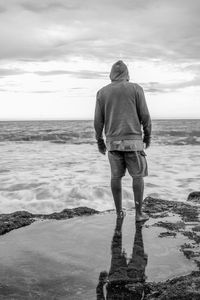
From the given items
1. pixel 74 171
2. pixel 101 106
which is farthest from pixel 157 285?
pixel 74 171

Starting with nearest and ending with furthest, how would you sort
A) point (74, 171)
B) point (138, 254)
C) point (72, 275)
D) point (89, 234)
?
1. point (72, 275)
2. point (138, 254)
3. point (89, 234)
4. point (74, 171)

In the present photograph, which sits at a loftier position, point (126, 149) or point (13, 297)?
point (126, 149)

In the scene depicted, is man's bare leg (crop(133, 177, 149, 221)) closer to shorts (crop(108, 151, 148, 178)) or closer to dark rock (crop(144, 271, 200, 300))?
shorts (crop(108, 151, 148, 178))

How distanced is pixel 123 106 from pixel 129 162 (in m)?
0.79

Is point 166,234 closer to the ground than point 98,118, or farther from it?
closer to the ground

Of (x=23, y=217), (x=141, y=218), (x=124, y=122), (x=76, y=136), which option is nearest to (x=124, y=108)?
(x=124, y=122)

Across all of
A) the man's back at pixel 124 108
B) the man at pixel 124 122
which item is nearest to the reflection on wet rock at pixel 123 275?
the man at pixel 124 122

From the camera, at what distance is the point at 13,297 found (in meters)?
2.81

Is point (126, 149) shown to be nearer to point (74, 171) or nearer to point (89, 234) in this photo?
point (89, 234)

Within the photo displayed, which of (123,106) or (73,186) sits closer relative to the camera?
(123,106)

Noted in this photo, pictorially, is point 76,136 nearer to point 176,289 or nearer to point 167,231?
point 167,231

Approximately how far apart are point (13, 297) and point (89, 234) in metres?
1.78

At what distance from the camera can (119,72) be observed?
4.96m

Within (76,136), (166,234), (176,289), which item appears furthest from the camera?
(76,136)
